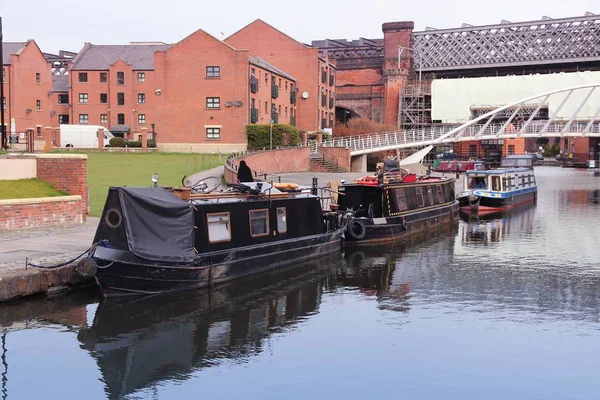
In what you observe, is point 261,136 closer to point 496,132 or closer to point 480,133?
point 480,133

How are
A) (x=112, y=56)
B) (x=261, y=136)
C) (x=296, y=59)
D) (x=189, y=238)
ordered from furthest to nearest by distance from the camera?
(x=112, y=56)
(x=296, y=59)
(x=261, y=136)
(x=189, y=238)

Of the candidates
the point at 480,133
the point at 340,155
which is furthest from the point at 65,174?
the point at 480,133

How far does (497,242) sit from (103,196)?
47.2 feet

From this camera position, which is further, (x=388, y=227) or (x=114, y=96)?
(x=114, y=96)

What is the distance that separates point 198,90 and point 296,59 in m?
18.0

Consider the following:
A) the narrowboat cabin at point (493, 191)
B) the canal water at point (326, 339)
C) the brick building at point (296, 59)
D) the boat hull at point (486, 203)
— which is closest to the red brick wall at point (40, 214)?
the canal water at point (326, 339)

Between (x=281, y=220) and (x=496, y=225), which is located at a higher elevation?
(x=281, y=220)

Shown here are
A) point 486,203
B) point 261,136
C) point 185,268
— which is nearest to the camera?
point 185,268

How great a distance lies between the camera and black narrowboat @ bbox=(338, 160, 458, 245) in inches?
1009

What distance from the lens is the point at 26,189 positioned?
68.8ft

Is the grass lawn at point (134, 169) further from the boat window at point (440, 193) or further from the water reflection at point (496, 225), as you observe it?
the water reflection at point (496, 225)

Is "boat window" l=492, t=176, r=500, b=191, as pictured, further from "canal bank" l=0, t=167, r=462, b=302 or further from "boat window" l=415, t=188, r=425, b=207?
"canal bank" l=0, t=167, r=462, b=302

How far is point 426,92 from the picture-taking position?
89.1 meters

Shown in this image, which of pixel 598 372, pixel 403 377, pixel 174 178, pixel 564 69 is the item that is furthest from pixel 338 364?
pixel 564 69
